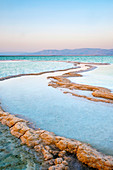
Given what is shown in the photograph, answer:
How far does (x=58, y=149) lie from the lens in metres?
2.57

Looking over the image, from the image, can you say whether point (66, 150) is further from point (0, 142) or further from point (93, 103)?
point (93, 103)

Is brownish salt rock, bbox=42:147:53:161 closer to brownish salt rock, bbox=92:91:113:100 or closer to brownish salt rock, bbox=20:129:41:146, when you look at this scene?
brownish salt rock, bbox=20:129:41:146

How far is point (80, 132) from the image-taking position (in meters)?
3.18

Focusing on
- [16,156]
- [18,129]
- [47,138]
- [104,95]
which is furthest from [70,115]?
[104,95]

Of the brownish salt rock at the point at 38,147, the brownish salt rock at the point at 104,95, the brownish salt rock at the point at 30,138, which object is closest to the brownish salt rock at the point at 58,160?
the brownish salt rock at the point at 38,147

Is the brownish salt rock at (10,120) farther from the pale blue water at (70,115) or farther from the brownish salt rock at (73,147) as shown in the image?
the brownish salt rock at (73,147)

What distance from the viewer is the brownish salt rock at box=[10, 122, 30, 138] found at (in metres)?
3.03

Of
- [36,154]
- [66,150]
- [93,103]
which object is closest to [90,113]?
[93,103]

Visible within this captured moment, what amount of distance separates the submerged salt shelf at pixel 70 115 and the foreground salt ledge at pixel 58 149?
353 millimetres

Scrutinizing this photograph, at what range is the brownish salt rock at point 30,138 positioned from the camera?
2709 mm

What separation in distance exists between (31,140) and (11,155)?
46cm

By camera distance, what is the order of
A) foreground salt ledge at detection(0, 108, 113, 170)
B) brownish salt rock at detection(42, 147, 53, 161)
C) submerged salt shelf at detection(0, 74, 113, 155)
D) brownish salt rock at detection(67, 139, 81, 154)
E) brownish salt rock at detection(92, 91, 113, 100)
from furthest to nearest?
brownish salt rock at detection(92, 91, 113, 100) → submerged salt shelf at detection(0, 74, 113, 155) → brownish salt rock at detection(67, 139, 81, 154) → brownish salt rock at detection(42, 147, 53, 161) → foreground salt ledge at detection(0, 108, 113, 170)

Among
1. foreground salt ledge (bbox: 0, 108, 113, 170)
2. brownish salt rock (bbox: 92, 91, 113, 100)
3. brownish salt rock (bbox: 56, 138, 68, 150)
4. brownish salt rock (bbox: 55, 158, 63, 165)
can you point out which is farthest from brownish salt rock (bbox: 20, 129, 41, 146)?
brownish salt rock (bbox: 92, 91, 113, 100)

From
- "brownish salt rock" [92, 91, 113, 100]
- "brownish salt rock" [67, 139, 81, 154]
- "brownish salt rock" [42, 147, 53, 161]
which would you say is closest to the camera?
"brownish salt rock" [42, 147, 53, 161]
